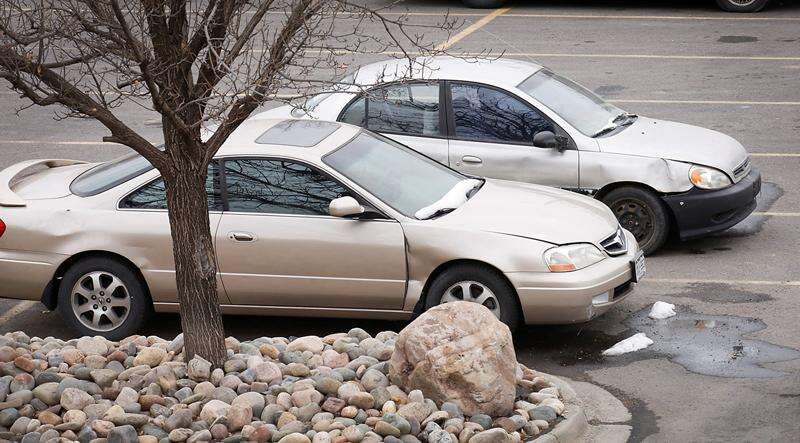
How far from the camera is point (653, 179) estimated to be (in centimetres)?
1049

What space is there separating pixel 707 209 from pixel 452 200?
2.69m

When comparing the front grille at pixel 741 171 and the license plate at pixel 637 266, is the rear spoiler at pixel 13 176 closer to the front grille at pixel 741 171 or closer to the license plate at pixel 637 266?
the license plate at pixel 637 266

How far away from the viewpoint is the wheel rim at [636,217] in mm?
10594

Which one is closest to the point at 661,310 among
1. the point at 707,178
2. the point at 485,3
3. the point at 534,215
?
the point at 534,215

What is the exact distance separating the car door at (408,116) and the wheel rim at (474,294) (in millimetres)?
2481

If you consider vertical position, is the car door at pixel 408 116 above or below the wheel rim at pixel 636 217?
above

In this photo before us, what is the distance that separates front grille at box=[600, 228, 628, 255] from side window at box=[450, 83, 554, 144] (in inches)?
79.9

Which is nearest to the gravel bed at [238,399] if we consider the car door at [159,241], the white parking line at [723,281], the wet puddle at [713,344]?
the car door at [159,241]

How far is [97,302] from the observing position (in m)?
8.95

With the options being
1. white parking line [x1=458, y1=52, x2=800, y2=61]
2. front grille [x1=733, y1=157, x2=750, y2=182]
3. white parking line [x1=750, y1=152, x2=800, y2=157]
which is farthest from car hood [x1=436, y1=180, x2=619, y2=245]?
white parking line [x1=458, y1=52, x2=800, y2=61]

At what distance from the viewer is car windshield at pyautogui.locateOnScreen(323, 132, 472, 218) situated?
28.8 ft

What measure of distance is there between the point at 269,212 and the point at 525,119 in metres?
3.03

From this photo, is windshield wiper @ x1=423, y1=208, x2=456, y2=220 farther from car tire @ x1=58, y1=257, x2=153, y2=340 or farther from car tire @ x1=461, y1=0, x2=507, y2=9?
car tire @ x1=461, y1=0, x2=507, y2=9

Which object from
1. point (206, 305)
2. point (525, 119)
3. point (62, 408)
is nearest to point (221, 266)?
point (206, 305)
